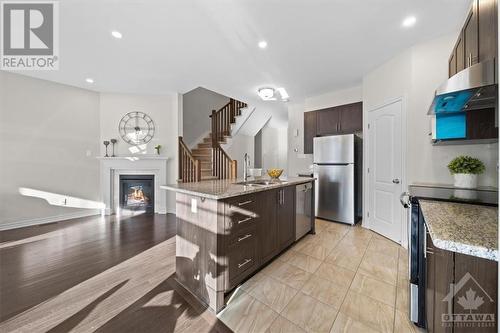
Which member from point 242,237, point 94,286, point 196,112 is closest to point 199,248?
point 242,237

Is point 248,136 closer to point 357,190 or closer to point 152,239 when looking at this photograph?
point 357,190

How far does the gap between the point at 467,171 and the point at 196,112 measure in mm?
5825

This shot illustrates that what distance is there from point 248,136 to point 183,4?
5.02m

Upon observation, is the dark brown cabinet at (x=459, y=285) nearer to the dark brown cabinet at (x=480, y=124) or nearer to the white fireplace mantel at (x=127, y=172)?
the dark brown cabinet at (x=480, y=124)

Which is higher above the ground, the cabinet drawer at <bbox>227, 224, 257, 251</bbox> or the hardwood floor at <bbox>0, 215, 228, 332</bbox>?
the cabinet drawer at <bbox>227, 224, 257, 251</bbox>

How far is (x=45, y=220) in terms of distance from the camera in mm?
3887

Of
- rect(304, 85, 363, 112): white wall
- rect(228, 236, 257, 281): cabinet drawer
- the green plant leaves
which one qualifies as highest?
rect(304, 85, 363, 112): white wall

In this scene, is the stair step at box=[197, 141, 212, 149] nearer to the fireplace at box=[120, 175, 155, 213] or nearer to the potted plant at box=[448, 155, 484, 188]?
the fireplace at box=[120, 175, 155, 213]

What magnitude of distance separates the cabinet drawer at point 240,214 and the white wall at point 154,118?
3.22m

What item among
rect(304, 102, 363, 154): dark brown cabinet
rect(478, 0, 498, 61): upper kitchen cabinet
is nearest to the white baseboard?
rect(304, 102, 363, 154): dark brown cabinet

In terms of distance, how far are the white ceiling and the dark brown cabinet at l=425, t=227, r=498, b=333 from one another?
2.31 metres

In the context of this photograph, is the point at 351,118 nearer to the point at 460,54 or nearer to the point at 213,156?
the point at 460,54

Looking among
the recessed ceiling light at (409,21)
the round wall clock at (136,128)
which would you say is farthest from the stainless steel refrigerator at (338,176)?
the round wall clock at (136,128)

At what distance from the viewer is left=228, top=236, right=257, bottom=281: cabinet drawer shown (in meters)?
1.74
